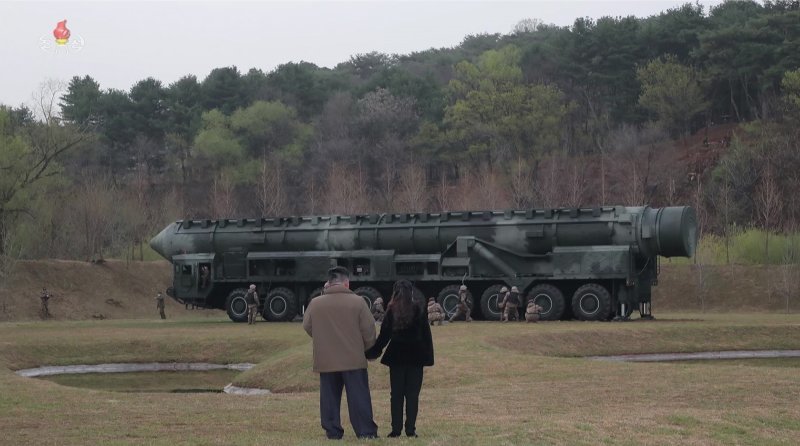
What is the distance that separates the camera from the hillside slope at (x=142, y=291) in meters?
57.3

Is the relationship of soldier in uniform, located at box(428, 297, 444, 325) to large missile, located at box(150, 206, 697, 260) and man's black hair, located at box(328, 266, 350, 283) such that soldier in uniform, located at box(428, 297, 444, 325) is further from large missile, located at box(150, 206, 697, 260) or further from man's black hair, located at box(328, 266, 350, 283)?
man's black hair, located at box(328, 266, 350, 283)

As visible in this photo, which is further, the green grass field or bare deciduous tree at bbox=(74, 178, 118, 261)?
bare deciduous tree at bbox=(74, 178, 118, 261)

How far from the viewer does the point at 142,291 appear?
64.3m

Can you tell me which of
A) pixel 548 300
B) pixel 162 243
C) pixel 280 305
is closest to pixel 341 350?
pixel 548 300

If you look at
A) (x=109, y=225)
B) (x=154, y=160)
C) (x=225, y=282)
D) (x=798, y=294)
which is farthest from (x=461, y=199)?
(x=154, y=160)

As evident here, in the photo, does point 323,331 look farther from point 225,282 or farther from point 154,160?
point 154,160

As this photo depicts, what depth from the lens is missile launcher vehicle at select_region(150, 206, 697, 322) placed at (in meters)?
43.7

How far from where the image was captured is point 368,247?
47219 millimetres

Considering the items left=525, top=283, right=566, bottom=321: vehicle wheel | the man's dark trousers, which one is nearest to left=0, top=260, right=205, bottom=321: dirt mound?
left=525, top=283, right=566, bottom=321: vehicle wheel

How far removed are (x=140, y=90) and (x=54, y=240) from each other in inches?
1943

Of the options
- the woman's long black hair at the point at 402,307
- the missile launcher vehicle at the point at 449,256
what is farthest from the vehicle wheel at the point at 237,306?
the woman's long black hair at the point at 402,307

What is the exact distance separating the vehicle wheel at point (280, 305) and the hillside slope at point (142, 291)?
12356 mm

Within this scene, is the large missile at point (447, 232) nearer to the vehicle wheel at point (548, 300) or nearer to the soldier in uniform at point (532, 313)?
the vehicle wheel at point (548, 300)

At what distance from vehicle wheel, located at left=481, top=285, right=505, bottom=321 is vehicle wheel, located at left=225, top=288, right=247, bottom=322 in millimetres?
9626
